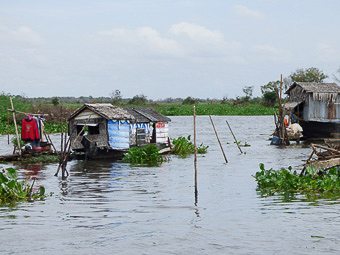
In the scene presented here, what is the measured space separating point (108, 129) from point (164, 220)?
1097 cm

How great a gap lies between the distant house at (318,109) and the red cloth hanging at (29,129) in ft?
57.2

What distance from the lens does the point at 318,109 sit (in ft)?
104

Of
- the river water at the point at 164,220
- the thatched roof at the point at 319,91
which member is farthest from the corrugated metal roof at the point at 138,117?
the thatched roof at the point at 319,91

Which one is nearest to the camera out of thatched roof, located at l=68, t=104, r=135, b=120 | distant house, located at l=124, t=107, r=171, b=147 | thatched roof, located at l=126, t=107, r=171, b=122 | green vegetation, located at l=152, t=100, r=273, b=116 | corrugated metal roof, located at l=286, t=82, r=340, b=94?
thatched roof, located at l=68, t=104, r=135, b=120

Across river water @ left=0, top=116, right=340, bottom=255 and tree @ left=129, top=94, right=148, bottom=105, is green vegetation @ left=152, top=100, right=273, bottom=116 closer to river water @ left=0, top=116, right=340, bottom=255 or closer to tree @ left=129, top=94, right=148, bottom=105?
tree @ left=129, top=94, right=148, bottom=105

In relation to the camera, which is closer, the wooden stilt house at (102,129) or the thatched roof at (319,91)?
the wooden stilt house at (102,129)

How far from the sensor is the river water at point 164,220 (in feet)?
26.7

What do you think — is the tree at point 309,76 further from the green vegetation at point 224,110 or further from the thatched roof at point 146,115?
the thatched roof at point 146,115

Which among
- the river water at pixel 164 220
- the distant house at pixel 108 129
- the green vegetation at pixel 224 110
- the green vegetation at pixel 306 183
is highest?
the green vegetation at pixel 224 110

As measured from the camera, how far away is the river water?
8125 mm

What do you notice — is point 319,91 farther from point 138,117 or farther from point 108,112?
point 108,112

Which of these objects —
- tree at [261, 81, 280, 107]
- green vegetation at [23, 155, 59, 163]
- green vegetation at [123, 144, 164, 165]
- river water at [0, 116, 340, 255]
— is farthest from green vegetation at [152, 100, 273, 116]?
river water at [0, 116, 340, 255]

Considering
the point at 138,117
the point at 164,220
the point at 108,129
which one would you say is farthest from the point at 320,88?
the point at 164,220

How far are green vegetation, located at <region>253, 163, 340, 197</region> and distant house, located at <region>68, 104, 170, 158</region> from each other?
8.90m
